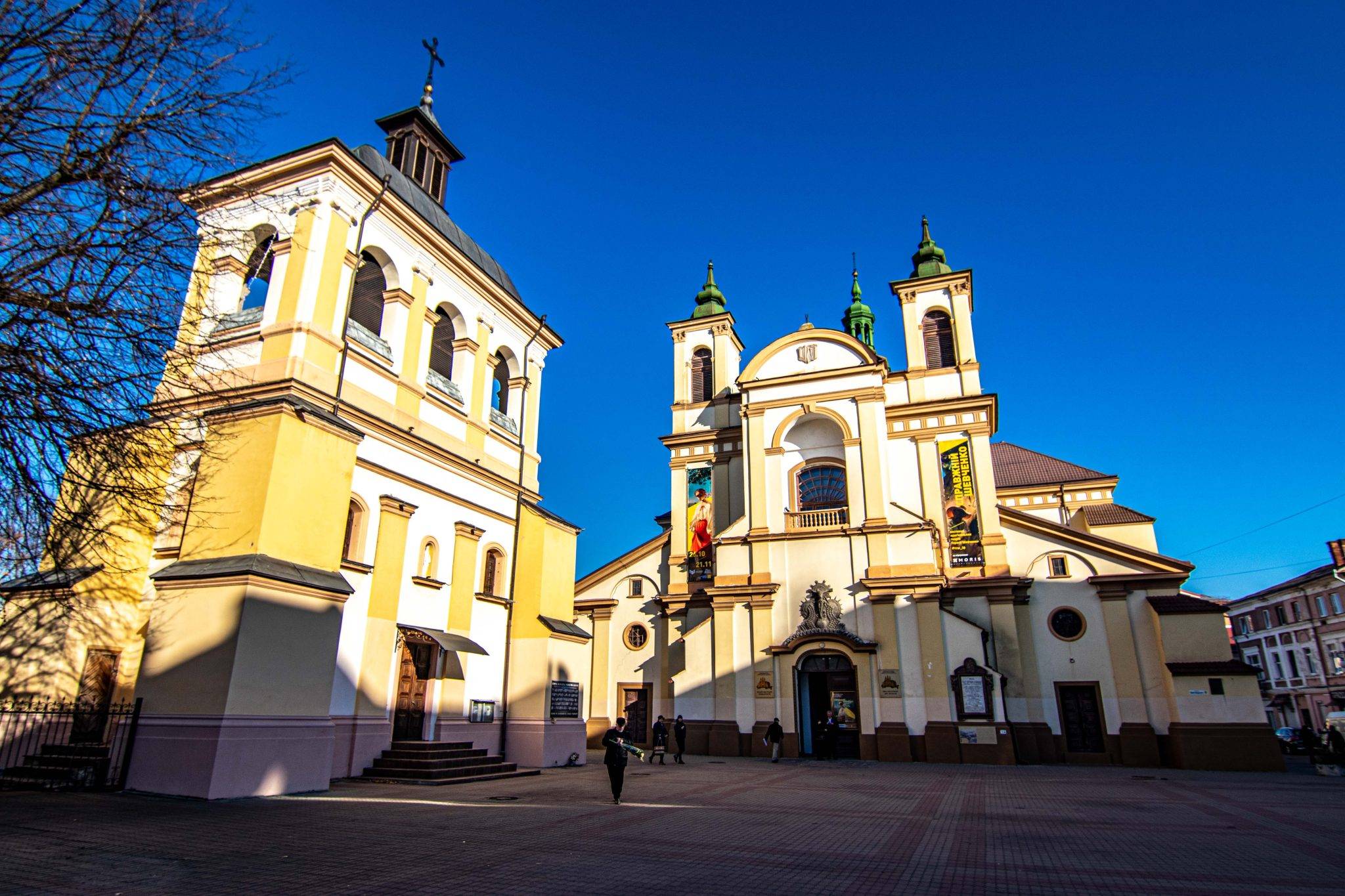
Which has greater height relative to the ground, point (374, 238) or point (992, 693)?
point (374, 238)

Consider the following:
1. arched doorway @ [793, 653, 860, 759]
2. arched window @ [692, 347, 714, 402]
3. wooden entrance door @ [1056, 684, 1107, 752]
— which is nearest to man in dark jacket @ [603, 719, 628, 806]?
arched doorway @ [793, 653, 860, 759]

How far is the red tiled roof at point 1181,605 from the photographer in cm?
2409

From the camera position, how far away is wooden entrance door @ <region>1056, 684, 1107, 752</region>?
24.7 meters

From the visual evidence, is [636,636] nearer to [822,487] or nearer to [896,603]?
[822,487]

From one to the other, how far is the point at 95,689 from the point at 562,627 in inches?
380

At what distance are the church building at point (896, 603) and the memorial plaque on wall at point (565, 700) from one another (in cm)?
716

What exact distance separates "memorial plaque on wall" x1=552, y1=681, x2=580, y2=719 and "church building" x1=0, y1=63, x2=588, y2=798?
0.06 metres

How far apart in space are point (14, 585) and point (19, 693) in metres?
1.98

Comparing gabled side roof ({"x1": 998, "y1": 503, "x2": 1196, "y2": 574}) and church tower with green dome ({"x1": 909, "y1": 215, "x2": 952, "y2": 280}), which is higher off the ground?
church tower with green dome ({"x1": 909, "y1": 215, "x2": 952, "y2": 280})

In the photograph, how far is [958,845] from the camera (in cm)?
907

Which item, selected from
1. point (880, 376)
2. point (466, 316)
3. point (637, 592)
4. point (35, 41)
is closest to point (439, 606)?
point (466, 316)

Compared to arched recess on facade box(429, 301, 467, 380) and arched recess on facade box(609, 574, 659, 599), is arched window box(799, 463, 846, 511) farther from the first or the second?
arched recess on facade box(429, 301, 467, 380)

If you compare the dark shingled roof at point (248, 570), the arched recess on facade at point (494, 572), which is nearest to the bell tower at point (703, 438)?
the arched recess on facade at point (494, 572)

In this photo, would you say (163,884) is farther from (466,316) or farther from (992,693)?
(992,693)
